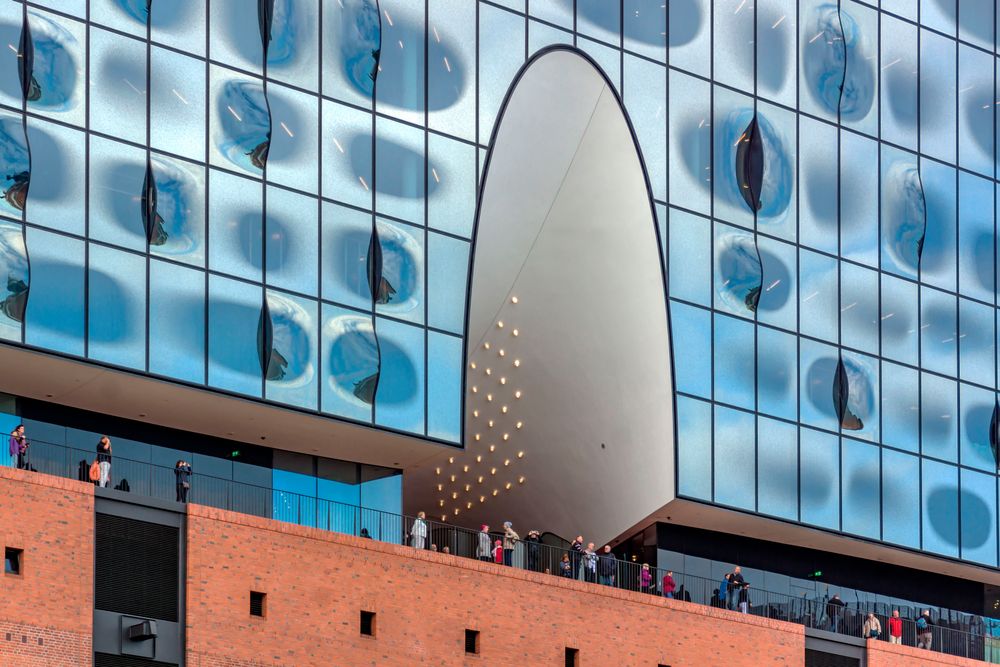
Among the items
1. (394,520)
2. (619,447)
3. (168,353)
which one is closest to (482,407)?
(619,447)

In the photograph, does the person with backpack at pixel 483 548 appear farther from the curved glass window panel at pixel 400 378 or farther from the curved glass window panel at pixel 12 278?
the curved glass window panel at pixel 12 278

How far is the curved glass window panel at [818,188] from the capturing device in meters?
65.7

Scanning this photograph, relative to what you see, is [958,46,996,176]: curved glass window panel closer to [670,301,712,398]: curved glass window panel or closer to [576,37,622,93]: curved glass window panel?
[670,301,712,398]: curved glass window panel

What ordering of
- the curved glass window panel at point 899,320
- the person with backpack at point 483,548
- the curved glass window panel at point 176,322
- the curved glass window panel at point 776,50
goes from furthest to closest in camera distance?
the curved glass window panel at point 899,320 → the curved glass window panel at point 776,50 → the person with backpack at point 483,548 → the curved glass window panel at point 176,322

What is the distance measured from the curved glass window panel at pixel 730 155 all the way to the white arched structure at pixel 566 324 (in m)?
2.66

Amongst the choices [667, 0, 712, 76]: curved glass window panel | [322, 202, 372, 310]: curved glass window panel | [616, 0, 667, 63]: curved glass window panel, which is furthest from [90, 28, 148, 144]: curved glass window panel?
[667, 0, 712, 76]: curved glass window panel

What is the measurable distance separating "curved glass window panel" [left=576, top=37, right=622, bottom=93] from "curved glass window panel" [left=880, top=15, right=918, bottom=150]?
9959 mm

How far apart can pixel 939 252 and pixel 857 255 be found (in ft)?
11.0

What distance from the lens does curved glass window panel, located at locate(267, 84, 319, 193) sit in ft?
182

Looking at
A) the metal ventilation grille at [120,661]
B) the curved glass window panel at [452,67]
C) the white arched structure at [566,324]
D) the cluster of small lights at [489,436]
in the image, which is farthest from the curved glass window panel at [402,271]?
the metal ventilation grille at [120,661]

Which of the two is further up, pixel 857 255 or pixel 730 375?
pixel 857 255

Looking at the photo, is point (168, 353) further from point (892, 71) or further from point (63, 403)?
point (892, 71)

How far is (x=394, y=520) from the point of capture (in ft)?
188

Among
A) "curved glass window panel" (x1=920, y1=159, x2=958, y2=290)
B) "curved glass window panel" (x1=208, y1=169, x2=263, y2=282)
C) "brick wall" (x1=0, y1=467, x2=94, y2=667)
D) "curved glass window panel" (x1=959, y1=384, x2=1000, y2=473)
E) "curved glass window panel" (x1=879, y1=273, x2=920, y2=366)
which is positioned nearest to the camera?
"brick wall" (x1=0, y1=467, x2=94, y2=667)
